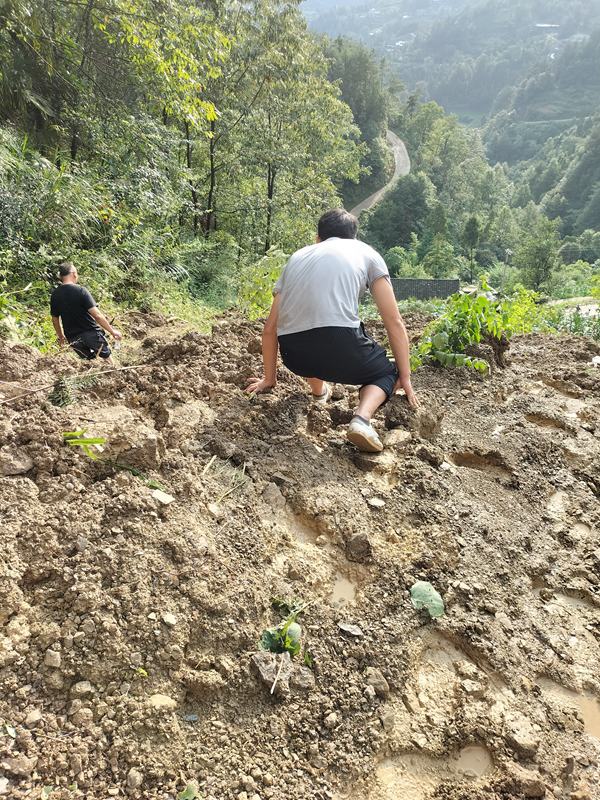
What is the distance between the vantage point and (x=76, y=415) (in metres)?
2.19

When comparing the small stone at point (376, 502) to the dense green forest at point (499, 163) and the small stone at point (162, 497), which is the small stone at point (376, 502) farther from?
the dense green forest at point (499, 163)

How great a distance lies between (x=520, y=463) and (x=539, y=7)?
26397cm

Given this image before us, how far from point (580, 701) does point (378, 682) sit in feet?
2.35

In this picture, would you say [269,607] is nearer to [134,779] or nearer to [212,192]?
[134,779]

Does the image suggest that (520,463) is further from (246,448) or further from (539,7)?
(539,7)

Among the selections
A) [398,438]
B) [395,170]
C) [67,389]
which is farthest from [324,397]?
[395,170]

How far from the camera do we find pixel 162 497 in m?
1.92

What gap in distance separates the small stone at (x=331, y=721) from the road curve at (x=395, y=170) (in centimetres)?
5007

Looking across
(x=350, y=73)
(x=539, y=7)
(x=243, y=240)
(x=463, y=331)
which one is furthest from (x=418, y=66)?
(x=463, y=331)

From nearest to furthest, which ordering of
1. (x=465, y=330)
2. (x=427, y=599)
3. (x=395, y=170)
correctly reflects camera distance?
(x=427, y=599)
(x=465, y=330)
(x=395, y=170)

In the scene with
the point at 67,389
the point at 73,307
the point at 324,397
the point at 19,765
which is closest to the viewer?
the point at 19,765

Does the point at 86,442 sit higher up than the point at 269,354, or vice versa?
the point at 269,354

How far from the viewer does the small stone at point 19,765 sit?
117 centimetres

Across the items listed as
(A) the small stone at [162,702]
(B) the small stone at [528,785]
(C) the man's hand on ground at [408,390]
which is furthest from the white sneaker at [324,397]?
(B) the small stone at [528,785]
